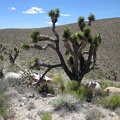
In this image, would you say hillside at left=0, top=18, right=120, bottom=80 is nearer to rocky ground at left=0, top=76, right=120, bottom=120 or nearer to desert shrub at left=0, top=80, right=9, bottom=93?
desert shrub at left=0, top=80, right=9, bottom=93

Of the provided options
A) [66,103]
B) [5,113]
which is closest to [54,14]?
[66,103]

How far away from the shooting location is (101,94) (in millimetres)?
9242

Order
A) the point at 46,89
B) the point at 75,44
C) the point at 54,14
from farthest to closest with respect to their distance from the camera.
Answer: the point at 75,44 → the point at 54,14 → the point at 46,89

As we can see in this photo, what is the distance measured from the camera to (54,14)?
38.2 feet

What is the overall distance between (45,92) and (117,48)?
46.1m

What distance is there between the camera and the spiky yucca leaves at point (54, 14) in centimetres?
1162

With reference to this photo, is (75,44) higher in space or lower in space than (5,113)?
higher

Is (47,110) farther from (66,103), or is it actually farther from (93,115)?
(93,115)

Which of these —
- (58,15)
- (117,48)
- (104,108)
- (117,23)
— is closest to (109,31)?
(117,23)

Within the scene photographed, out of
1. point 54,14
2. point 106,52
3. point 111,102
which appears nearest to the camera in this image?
point 111,102

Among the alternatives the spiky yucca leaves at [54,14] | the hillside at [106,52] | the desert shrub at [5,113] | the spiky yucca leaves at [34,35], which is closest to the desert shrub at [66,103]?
the desert shrub at [5,113]

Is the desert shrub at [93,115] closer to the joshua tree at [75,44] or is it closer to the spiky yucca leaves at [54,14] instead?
the joshua tree at [75,44]

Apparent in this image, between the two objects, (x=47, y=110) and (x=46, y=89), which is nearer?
(x=47, y=110)

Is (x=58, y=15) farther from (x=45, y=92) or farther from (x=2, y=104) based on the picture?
(x=2, y=104)
